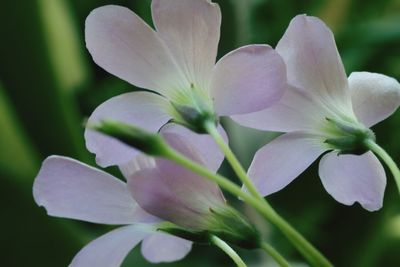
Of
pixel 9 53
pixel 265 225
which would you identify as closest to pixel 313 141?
pixel 265 225

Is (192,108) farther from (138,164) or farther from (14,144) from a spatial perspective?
(14,144)

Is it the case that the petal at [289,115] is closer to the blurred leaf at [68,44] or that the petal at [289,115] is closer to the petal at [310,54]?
the petal at [310,54]

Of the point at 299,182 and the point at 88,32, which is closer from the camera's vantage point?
the point at 88,32

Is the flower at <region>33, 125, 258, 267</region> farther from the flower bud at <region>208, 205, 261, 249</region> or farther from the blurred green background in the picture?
the blurred green background

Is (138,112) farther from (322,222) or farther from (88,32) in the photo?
(322,222)

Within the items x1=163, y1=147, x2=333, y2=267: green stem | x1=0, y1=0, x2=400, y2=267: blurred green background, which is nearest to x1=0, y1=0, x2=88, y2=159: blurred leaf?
x1=0, y1=0, x2=400, y2=267: blurred green background
